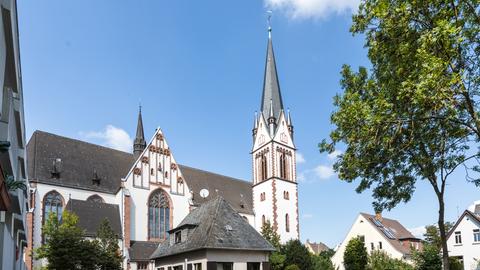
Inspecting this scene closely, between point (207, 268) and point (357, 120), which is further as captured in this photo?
point (207, 268)

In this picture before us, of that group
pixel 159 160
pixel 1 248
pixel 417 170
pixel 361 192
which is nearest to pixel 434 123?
pixel 417 170

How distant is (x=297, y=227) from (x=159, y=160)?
20434 mm

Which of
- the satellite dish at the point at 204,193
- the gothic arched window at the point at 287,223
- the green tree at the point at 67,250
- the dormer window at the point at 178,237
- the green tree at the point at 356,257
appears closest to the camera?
the dormer window at the point at 178,237

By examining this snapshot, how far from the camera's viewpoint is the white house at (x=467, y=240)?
39312 mm

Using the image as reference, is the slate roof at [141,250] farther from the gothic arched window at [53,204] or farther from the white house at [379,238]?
the white house at [379,238]

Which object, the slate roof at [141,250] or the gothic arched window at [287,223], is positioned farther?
Result: the gothic arched window at [287,223]

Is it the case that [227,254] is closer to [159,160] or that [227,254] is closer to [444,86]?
[444,86]

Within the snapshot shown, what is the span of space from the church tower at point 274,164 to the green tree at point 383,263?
14.9 metres

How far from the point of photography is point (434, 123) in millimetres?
14086

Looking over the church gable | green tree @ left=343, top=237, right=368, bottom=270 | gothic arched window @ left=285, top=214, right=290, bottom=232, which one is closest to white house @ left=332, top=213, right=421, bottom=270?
green tree @ left=343, top=237, right=368, bottom=270

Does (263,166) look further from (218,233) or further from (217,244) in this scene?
(217,244)

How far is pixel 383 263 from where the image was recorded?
3853 centimetres

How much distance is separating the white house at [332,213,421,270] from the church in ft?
27.4

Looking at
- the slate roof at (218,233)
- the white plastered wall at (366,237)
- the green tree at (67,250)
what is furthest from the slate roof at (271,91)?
the slate roof at (218,233)
